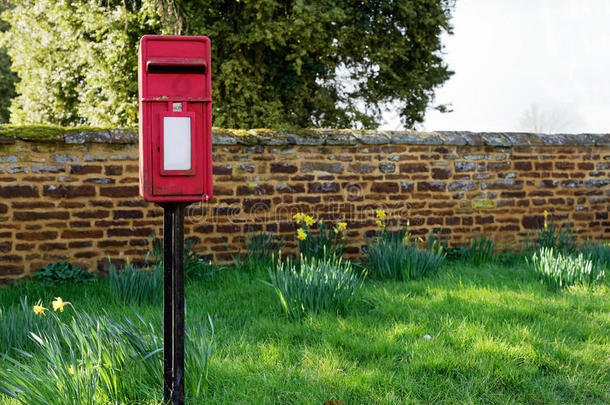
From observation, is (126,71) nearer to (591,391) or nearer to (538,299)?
(538,299)

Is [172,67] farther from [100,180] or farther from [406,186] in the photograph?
[406,186]

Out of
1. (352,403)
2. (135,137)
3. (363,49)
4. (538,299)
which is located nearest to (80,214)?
(135,137)

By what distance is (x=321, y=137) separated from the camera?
19.0 feet

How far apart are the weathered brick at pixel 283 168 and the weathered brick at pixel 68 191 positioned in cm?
175

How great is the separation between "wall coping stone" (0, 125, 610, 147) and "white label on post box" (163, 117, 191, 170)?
328 centimetres

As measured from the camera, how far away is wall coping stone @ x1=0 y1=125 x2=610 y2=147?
4.96 metres

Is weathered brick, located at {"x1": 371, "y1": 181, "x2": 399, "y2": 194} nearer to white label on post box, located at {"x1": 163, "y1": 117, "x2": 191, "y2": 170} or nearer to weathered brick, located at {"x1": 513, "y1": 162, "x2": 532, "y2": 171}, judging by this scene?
weathered brick, located at {"x1": 513, "y1": 162, "x2": 532, "y2": 171}

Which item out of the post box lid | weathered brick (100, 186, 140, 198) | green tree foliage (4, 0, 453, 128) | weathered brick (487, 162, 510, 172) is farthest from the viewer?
green tree foliage (4, 0, 453, 128)

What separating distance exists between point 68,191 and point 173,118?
11.5 ft

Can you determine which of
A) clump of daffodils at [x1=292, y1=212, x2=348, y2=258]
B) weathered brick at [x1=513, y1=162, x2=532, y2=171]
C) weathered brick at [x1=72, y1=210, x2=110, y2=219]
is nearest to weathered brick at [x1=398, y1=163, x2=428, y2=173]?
clump of daffodils at [x1=292, y1=212, x2=348, y2=258]

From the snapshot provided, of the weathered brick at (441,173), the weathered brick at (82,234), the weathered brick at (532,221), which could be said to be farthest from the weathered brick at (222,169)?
the weathered brick at (532,221)

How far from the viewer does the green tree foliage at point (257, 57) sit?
971 centimetres

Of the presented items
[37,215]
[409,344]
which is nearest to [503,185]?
[409,344]

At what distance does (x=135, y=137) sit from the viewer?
518 centimetres
